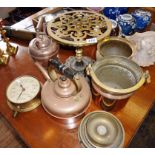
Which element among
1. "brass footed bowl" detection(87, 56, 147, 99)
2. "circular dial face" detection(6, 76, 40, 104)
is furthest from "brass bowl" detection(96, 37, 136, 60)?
"circular dial face" detection(6, 76, 40, 104)

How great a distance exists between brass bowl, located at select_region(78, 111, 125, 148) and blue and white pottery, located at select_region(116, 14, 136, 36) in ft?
1.77

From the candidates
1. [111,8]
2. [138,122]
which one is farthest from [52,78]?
[111,8]

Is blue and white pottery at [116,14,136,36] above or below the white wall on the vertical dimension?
above

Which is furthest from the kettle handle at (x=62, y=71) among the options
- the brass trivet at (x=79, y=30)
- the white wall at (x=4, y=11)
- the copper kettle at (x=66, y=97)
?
the white wall at (x=4, y=11)

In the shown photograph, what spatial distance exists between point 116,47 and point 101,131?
0.46 metres

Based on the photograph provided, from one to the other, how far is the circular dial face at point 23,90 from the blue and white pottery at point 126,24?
58 cm

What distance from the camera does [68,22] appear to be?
94 cm

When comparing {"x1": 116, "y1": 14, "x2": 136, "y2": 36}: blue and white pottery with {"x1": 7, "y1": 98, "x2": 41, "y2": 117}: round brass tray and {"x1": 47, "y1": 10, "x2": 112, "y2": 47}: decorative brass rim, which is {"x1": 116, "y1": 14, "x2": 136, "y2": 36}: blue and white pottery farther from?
{"x1": 7, "y1": 98, "x2": 41, "y2": 117}: round brass tray

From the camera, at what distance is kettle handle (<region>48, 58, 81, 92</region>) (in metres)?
0.69

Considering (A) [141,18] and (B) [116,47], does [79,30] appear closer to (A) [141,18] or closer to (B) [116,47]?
(B) [116,47]

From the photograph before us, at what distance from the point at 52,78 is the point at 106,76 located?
25cm

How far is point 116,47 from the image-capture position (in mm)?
1017

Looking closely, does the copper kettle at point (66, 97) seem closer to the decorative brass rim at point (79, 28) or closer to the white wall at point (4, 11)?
the decorative brass rim at point (79, 28)

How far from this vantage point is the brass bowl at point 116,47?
37.7 inches
